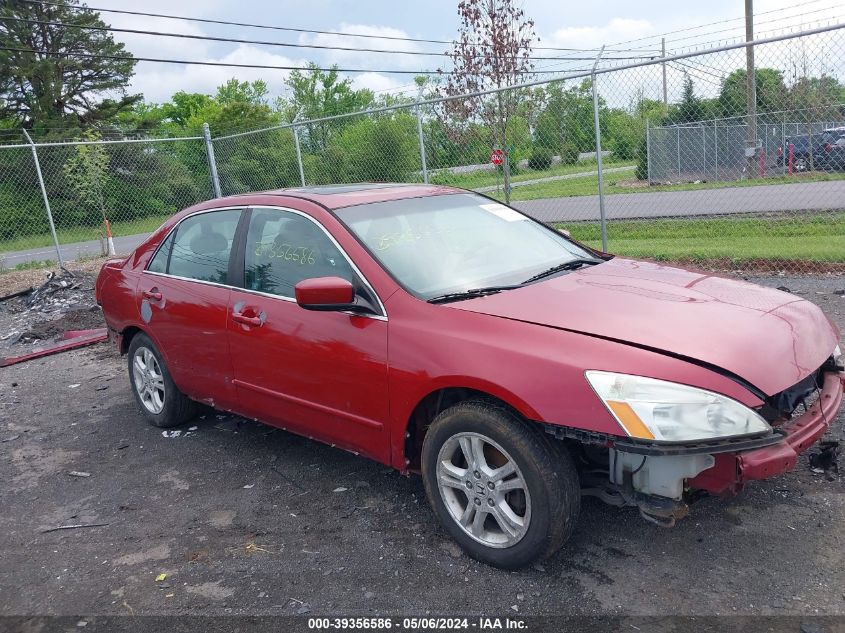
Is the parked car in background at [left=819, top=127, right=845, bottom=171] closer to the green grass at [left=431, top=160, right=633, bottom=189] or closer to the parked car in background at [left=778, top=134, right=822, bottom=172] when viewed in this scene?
the parked car in background at [left=778, top=134, right=822, bottom=172]

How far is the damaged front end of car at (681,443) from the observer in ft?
8.63

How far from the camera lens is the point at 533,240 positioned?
4.26 m

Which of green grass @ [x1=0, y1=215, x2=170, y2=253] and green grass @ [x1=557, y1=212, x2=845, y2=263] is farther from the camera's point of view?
green grass @ [x1=0, y1=215, x2=170, y2=253]

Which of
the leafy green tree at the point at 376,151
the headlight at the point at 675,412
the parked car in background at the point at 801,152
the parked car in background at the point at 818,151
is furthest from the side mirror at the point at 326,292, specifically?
the parked car in background at the point at 801,152

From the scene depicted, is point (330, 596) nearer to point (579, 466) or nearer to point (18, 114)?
point (579, 466)

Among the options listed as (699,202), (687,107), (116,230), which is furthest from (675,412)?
(116,230)

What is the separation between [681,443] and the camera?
2.62 metres

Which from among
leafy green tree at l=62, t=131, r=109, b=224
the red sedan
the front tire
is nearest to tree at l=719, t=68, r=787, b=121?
the red sedan

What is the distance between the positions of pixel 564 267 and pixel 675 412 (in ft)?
4.83

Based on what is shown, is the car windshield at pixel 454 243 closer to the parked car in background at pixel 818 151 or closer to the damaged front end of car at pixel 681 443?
the damaged front end of car at pixel 681 443

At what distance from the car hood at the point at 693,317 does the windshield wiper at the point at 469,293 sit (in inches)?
2.4

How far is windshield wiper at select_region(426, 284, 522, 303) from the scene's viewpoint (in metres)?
3.40

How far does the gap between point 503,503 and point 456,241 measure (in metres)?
1.53

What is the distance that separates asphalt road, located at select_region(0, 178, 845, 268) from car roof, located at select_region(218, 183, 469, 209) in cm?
565
